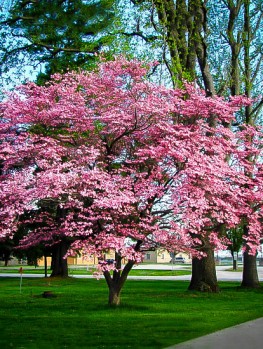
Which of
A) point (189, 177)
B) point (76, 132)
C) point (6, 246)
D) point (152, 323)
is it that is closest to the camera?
point (152, 323)

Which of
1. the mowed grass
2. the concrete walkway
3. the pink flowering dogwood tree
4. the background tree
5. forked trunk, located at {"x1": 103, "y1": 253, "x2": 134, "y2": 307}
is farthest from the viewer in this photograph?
the background tree

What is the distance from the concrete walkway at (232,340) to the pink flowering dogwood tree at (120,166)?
2783 mm

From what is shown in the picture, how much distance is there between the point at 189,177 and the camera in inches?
506

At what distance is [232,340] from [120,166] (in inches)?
243

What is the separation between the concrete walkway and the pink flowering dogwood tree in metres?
2.78

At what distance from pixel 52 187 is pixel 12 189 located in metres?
0.91

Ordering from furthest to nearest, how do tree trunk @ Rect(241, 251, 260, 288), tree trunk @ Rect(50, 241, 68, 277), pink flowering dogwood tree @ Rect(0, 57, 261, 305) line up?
tree trunk @ Rect(50, 241, 68, 277) < tree trunk @ Rect(241, 251, 260, 288) < pink flowering dogwood tree @ Rect(0, 57, 261, 305)

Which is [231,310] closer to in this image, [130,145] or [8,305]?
[130,145]

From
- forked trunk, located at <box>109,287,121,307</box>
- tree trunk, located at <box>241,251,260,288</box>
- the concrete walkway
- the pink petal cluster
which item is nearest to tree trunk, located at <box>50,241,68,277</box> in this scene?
tree trunk, located at <box>241,251,260,288</box>

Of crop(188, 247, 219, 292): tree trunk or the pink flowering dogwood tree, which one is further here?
crop(188, 247, 219, 292): tree trunk

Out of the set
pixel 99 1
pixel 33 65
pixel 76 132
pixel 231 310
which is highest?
pixel 99 1

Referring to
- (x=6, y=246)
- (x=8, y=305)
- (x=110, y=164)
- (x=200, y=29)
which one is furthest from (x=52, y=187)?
(x=6, y=246)

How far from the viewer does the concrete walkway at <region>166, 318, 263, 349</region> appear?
852 cm

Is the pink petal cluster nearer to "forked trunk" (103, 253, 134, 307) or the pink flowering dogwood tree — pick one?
the pink flowering dogwood tree
